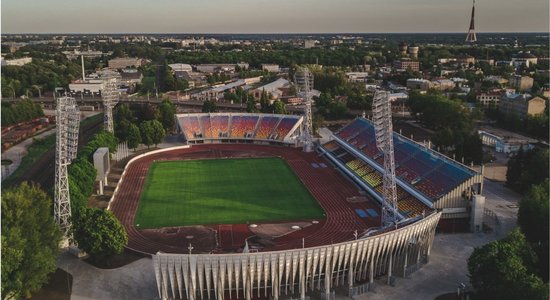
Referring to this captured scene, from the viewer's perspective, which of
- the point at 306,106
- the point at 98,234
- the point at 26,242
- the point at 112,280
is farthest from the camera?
the point at 306,106

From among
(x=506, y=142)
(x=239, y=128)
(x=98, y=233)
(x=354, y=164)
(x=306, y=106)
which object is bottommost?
(x=354, y=164)

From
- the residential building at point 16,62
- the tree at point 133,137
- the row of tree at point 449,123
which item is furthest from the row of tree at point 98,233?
the residential building at point 16,62

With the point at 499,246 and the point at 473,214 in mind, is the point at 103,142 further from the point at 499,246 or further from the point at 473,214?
the point at 499,246

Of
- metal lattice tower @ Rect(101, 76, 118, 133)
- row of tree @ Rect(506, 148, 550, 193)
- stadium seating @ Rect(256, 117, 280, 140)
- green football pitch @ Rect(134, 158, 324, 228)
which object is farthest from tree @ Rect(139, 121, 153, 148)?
row of tree @ Rect(506, 148, 550, 193)

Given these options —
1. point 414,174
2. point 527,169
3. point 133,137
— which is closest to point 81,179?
point 133,137

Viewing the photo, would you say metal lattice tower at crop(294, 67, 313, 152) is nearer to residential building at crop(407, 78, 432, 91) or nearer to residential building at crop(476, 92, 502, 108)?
residential building at crop(476, 92, 502, 108)

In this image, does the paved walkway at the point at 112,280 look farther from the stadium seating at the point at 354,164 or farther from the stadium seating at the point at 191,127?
the stadium seating at the point at 191,127

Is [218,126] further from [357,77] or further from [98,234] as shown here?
[357,77]
